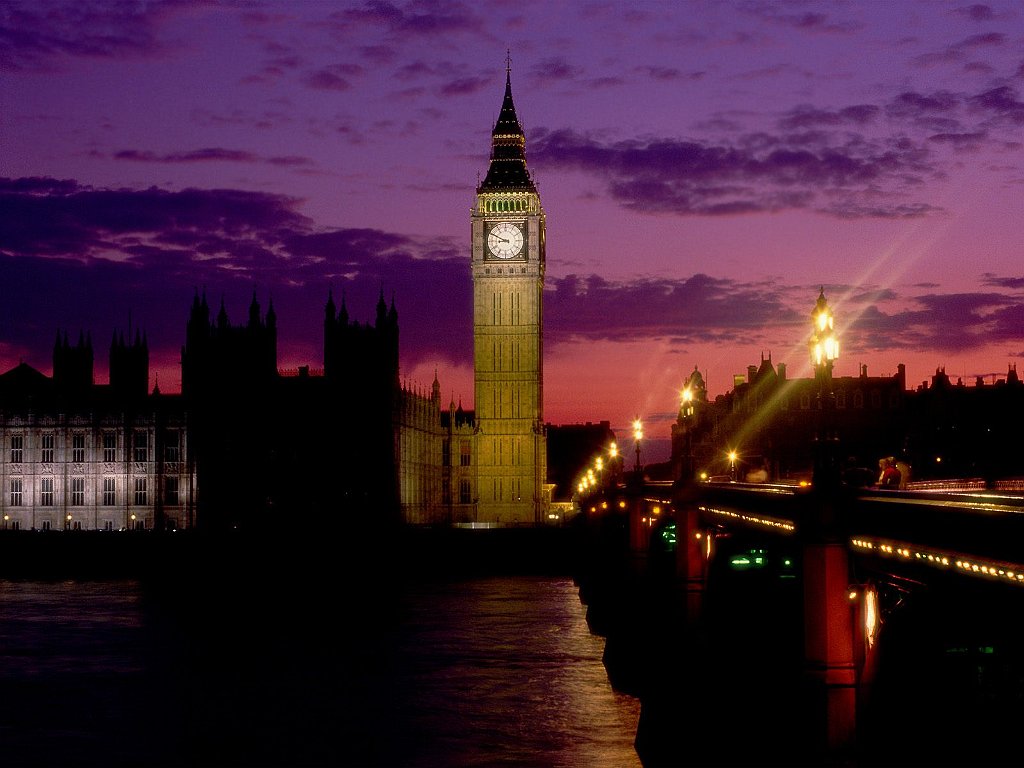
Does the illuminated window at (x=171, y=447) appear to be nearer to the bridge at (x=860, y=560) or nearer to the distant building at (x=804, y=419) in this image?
the distant building at (x=804, y=419)

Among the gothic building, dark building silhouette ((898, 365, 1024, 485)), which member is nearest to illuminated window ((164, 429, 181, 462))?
the gothic building

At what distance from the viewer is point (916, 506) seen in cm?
1230

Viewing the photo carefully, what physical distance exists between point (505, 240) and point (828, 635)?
101271 millimetres

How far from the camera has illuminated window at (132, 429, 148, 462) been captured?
288ft

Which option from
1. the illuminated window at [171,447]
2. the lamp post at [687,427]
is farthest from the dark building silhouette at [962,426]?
the illuminated window at [171,447]

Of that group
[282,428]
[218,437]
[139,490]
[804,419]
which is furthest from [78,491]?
[804,419]

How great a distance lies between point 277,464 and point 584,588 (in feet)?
120

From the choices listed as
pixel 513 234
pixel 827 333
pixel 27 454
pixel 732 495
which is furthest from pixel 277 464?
pixel 827 333

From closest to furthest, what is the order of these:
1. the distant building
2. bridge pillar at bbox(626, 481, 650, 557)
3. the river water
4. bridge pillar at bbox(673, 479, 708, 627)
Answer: bridge pillar at bbox(673, 479, 708, 627), the river water, bridge pillar at bbox(626, 481, 650, 557), the distant building

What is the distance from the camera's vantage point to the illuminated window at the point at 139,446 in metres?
87.7

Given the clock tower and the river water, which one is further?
the clock tower

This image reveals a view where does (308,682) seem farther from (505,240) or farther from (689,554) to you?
(505,240)

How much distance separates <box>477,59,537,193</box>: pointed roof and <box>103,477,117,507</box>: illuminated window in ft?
143

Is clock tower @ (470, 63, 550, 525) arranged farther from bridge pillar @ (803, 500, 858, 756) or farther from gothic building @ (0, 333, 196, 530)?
bridge pillar @ (803, 500, 858, 756)
